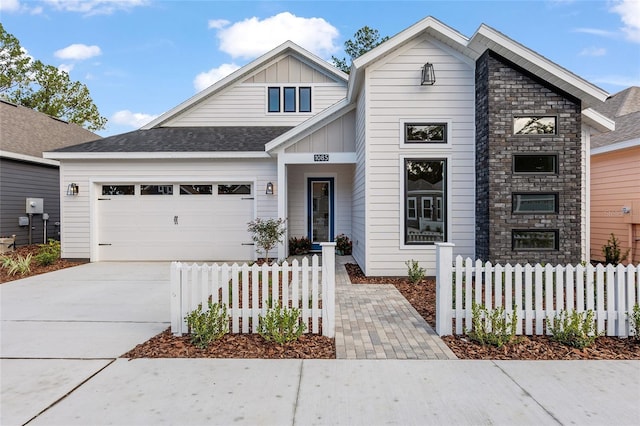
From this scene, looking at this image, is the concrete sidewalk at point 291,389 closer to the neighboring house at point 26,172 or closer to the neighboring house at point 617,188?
the neighboring house at point 617,188

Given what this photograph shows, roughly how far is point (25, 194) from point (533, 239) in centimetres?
1546

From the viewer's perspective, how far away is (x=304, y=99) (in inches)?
508

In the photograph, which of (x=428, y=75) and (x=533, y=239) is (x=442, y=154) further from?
(x=533, y=239)

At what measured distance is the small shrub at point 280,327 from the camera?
379 centimetres

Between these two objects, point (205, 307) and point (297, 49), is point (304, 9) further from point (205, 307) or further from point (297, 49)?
point (205, 307)

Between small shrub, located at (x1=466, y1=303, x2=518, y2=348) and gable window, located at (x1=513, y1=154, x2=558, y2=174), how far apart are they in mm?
3726

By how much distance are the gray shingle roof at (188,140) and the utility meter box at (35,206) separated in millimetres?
3694

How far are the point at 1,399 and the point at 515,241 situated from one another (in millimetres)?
7398

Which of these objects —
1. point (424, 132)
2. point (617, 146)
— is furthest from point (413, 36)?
point (617, 146)

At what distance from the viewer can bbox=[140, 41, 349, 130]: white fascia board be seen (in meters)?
12.4

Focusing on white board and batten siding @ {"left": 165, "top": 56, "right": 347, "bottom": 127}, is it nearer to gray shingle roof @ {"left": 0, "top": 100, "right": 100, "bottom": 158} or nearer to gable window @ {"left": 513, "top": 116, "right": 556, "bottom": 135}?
gray shingle roof @ {"left": 0, "top": 100, "right": 100, "bottom": 158}

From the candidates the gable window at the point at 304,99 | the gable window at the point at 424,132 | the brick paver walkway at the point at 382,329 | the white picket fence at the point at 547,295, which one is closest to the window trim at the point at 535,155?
the gable window at the point at 424,132

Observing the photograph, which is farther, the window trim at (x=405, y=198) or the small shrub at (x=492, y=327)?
the window trim at (x=405, y=198)

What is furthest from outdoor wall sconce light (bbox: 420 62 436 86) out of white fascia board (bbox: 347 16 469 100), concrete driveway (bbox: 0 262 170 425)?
concrete driveway (bbox: 0 262 170 425)
